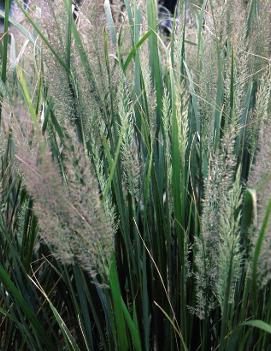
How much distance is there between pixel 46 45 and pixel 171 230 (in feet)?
1.53

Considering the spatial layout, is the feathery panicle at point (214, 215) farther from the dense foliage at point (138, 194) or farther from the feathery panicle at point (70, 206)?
the feathery panicle at point (70, 206)

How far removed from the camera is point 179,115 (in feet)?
3.26

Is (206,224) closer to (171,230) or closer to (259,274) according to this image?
(259,274)

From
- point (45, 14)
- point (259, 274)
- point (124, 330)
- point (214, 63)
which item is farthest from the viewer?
point (214, 63)

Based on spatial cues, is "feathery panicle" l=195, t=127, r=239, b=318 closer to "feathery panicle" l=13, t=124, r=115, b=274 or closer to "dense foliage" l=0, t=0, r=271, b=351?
"dense foliage" l=0, t=0, r=271, b=351

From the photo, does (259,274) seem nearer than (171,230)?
Yes

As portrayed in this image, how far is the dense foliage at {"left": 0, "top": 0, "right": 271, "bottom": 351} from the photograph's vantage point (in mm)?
833

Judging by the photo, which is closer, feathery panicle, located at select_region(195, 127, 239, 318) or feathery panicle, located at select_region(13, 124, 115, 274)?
feathery panicle, located at select_region(13, 124, 115, 274)

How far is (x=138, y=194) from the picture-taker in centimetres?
113

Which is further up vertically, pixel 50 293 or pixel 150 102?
pixel 150 102

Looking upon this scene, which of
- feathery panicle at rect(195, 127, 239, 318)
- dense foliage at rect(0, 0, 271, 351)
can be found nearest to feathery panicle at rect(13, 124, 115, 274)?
dense foliage at rect(0, 0, 271, 351)

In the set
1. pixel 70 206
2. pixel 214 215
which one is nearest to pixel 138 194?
pixel 214 215

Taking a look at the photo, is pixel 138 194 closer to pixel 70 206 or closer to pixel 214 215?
pixel 214 215

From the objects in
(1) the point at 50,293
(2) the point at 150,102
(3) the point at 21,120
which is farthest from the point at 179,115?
(1) the point at 50,293
